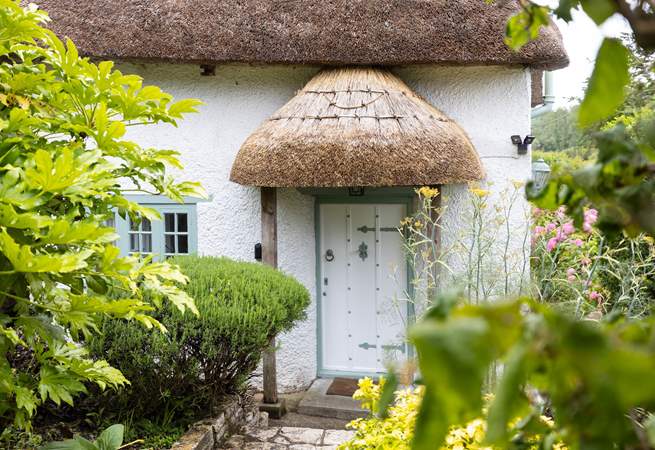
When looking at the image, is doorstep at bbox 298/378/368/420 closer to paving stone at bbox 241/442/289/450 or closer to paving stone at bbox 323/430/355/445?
paving stone at bbox 323/430/355/445

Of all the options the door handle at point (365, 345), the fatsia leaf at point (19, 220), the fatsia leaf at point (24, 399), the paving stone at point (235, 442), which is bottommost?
the paving stone at point (235, 442)

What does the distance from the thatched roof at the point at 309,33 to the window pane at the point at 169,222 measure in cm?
168

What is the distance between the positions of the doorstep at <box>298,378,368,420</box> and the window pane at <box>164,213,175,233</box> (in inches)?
91.9

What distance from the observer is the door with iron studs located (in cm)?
646

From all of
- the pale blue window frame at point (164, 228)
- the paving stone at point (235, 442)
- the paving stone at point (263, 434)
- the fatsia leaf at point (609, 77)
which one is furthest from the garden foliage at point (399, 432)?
the pale blue window frame at point (164, 228)

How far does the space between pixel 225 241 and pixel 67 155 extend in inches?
187

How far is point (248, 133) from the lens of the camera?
6.24 metres

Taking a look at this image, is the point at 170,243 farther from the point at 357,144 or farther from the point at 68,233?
the point at 68,233

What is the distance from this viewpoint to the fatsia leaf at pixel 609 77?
541mm

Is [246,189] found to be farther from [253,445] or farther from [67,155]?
[67,155]

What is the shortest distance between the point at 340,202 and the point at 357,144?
4.48 ft

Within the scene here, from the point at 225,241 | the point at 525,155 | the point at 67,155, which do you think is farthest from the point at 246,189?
the point at 67,155

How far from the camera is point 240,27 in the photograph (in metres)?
5.95

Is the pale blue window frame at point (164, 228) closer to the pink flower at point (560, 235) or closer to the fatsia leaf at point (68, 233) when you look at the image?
the pink flower at point (560, 235)
